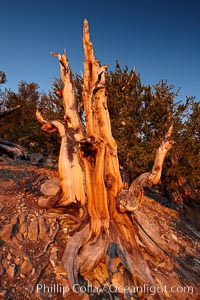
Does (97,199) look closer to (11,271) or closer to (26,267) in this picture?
(26,267)

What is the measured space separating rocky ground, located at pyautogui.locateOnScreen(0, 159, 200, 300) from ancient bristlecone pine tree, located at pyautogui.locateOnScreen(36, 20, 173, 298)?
307 mm

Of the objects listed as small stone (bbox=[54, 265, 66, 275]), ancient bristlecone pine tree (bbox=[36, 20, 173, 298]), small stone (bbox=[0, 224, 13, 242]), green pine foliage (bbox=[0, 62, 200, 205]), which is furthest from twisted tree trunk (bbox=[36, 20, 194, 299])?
green pine foliage (bbox=[0, 62, 200, 205])

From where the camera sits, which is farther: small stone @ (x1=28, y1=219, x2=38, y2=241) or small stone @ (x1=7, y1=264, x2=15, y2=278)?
small stone @ (x1=28, y1=219, x2=38, y2=241)

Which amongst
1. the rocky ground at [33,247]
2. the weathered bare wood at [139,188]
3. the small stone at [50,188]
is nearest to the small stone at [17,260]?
the rocky ground at [33,247]

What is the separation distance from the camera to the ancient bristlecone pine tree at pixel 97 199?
396cm

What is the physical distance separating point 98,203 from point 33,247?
1.58 metres

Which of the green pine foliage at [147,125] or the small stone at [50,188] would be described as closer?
the small stone at [50,188]

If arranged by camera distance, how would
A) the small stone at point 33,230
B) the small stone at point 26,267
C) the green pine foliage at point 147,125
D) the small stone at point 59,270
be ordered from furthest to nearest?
the green pine foliage at point 147,125 < the small stone at point 33,230 < the small stone at point 59,270 < the small stone at point 26,267

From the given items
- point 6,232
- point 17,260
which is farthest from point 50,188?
point 17,260

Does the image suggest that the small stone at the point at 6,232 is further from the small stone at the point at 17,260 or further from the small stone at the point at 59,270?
the small stone at the point at 59,270

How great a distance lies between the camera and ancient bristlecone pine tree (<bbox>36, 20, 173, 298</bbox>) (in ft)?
13.0

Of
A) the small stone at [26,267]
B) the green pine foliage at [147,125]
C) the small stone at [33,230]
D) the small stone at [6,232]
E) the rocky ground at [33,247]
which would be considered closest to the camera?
the rocky ground at [33,247]

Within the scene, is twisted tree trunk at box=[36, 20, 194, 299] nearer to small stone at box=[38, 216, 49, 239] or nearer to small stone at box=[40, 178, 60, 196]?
small stone at box=[40, 178, 60, 196]

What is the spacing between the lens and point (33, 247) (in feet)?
13.3
